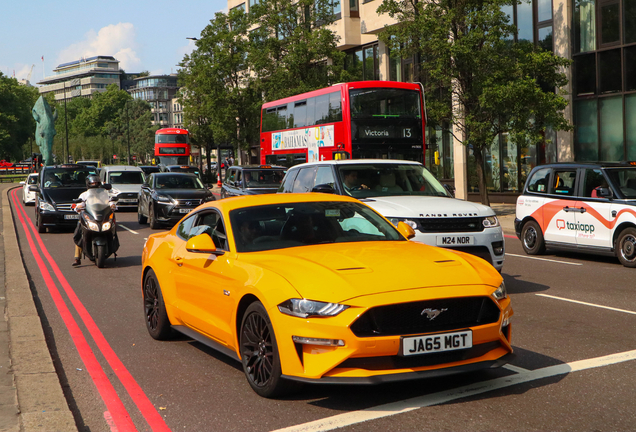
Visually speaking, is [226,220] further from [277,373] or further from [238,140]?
[238,140]

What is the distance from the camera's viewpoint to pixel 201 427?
4.72 metres

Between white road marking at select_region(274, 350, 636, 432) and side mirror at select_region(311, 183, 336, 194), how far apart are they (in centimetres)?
553

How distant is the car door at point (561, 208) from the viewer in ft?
43.6

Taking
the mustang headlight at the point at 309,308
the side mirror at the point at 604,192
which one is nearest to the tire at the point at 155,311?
the mustang headlight at the point at 309,308

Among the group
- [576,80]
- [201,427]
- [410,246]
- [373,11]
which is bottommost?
[201,427]

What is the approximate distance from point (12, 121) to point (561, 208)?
3825 inches

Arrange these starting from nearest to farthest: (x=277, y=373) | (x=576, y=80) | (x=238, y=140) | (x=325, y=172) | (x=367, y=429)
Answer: (x=367, y=429), (x=277, y=373), (x=325, y=172), (x=576, y=80), (x=238, y=140)

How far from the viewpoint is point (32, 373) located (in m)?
5.98

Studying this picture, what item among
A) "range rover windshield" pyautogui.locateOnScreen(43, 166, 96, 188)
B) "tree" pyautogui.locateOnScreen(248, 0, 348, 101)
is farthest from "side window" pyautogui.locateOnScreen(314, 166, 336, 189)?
"tree" pyautogui.locateOnScreen(248, 0, 348, 101)

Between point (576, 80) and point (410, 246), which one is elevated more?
point (576, 80)

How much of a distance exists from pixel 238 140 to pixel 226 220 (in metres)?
41.3

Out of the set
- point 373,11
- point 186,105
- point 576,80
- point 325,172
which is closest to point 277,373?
point 325,172

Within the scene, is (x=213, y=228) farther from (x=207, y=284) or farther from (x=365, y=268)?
(x=365, y=268)

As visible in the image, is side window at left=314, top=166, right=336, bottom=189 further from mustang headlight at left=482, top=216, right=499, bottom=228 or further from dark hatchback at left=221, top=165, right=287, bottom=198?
dark hatchback at left=221, top=165, right=287, bottom=198
